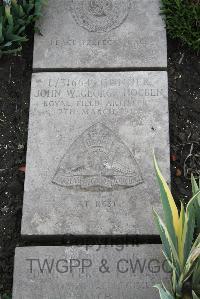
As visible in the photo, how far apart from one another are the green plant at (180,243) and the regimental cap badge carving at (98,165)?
588 mm

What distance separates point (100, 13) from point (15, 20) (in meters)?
0.62

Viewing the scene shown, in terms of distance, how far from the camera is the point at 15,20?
360 cm

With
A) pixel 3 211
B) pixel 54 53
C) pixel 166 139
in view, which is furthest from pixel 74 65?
pixel 3 211

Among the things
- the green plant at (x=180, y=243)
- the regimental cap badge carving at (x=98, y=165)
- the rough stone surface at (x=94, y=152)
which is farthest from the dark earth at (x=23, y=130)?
the green plant at (x=180, y=243)

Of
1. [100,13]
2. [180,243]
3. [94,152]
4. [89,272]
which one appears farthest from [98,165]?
[100,13]

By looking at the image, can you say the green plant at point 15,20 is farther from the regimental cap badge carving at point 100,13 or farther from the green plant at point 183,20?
the green plant at point 183,20

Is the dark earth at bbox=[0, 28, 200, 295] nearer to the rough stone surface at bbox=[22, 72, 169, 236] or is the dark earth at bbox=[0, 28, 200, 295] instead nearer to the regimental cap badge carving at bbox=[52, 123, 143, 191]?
the rough stone surface at bbox=[22, 72, 169, 236]

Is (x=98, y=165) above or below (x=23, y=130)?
below

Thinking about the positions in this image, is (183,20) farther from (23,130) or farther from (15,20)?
(23,130)

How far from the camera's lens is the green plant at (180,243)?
2.42 metres

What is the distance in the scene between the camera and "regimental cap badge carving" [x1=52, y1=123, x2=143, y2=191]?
3055 mm

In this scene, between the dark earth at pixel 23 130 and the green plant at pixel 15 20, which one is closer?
the dark earth at pixel 23 130

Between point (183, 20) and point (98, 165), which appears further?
point (183, 20)

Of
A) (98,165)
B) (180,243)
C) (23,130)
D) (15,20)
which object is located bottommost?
(180,243)
